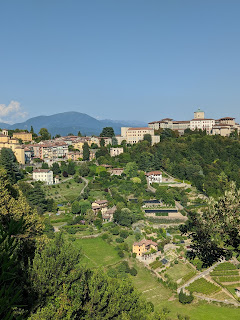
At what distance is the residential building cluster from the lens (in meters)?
70.6

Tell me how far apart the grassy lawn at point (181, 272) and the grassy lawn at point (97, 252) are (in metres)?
5.69

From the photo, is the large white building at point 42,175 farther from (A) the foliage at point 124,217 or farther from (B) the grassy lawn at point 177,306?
(B) the grassy lawn at point 177,306

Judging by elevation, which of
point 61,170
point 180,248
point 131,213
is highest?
point 61,170

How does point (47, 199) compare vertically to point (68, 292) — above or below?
below

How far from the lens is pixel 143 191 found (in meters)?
47.2

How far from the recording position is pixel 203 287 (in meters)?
27.2

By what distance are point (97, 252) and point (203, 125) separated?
170ft

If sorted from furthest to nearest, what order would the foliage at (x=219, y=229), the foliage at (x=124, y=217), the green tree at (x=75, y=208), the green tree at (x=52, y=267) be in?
the green tree at (x=75, y=208) → the foliage at (x=124, y=217) → the green tree at (x=52, y=267) → the foliage at (x=219, y=229)

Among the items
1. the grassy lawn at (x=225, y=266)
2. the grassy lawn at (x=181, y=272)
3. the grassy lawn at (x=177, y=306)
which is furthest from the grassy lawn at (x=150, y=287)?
the grassy lawn at (x=225, y=266)

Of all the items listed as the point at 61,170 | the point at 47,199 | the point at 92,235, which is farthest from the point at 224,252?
the point at 61,170

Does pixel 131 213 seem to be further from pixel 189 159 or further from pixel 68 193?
pixel 189 159

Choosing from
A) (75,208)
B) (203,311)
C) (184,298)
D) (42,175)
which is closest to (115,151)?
(42,175)

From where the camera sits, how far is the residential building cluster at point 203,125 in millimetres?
70562

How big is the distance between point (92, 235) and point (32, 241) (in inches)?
904
